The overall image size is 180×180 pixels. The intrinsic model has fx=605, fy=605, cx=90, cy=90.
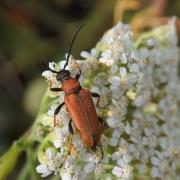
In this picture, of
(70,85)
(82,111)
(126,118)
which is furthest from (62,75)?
(126,118)

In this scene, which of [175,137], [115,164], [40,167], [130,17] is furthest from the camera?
[130,17]

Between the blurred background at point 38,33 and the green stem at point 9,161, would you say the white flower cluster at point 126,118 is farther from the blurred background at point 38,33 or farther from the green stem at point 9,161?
the blurred background at point 38,33

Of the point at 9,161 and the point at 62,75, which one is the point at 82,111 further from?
the point at 9,161

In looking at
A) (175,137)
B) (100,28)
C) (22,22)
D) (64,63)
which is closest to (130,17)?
(100,28)

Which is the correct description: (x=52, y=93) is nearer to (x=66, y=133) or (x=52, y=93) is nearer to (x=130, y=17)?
(x=66, y=133)

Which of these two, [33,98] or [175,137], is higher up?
→ [33,98]

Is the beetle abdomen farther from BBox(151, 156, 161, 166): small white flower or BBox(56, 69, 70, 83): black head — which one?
BBox(151, 156, 161, 166): small white flower

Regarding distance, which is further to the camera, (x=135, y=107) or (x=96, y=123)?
(x=135, y=107)
